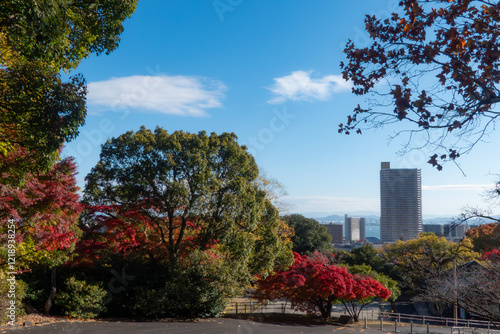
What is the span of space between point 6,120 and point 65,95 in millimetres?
1113

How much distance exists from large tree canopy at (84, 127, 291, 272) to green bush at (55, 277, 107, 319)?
2661mm

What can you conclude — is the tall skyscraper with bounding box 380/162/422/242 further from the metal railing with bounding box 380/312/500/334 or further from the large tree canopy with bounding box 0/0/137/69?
the large tree canopy with bounding box 0/0/137/69

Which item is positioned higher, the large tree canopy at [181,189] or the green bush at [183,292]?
the large tree canopy at [181,189]

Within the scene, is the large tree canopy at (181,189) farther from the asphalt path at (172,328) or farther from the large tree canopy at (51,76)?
the large tree canopy at (51,76)

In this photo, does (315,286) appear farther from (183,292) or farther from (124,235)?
(124,235)

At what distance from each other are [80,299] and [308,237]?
28.1 m

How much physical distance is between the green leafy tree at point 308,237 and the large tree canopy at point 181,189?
2382 centimetres

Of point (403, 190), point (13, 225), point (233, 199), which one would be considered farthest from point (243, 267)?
point (403, 190)

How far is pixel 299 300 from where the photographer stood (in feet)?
61.8

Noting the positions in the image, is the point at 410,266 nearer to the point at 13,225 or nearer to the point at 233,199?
the point at 233,199

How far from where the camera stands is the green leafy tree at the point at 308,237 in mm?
40031

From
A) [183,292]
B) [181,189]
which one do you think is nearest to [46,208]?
[181,189]

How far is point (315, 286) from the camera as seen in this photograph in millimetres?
18172

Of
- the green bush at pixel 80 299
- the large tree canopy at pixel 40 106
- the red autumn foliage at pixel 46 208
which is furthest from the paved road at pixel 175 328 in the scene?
the large tree canopy at pixel 40 106
